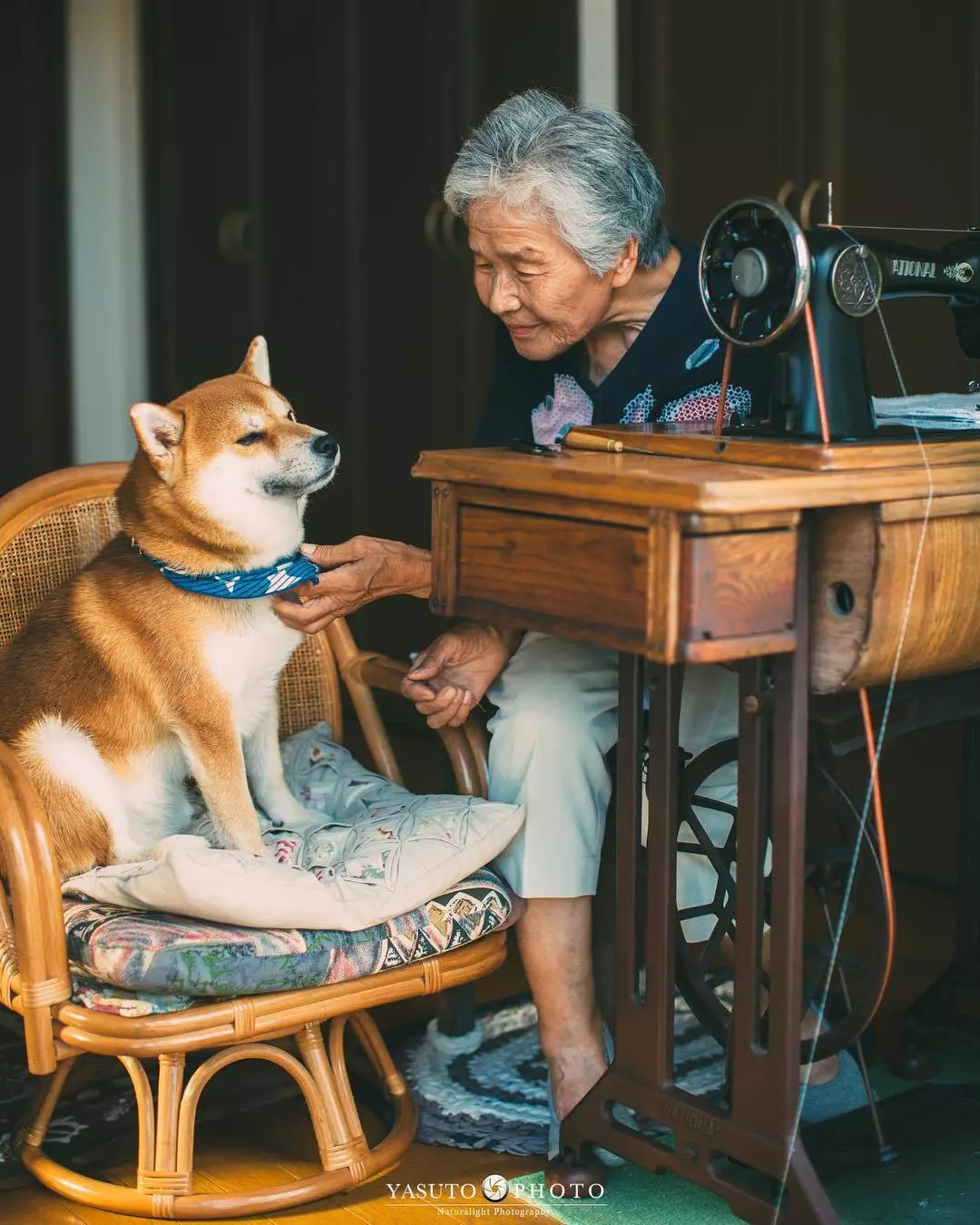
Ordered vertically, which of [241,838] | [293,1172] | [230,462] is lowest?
[293,1172]

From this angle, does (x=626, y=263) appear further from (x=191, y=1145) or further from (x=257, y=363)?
(x=191, y=1145)

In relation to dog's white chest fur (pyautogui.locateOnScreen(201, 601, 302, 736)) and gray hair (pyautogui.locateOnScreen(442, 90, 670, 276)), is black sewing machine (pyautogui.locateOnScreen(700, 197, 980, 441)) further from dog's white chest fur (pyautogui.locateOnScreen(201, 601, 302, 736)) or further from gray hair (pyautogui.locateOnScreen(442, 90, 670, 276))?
dog's white chest fur (pyautogui.locateOnScreen(201, 601, 302, 736))

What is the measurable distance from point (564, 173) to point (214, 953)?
1.03 m

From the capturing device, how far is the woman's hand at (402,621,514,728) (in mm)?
2057

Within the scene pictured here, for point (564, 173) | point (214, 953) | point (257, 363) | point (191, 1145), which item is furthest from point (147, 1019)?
point (564, 173)

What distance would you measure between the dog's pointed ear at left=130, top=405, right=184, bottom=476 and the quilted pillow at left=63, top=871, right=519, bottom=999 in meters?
0.55

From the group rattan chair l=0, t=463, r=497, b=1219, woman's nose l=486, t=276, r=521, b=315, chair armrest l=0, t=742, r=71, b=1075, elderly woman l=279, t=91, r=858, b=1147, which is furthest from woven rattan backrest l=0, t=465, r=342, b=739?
woman's nose l=486, t=276, r=521, b=315

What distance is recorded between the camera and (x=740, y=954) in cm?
166

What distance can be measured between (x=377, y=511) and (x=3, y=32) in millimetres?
1770

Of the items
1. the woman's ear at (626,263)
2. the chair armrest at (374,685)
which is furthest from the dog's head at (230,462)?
the woman's ear at (626,263)

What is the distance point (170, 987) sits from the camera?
5.61 feet

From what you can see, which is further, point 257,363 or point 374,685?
point 374,685

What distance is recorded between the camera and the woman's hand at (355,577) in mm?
2043

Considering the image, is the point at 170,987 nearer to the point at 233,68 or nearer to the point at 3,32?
the point at 233,68
